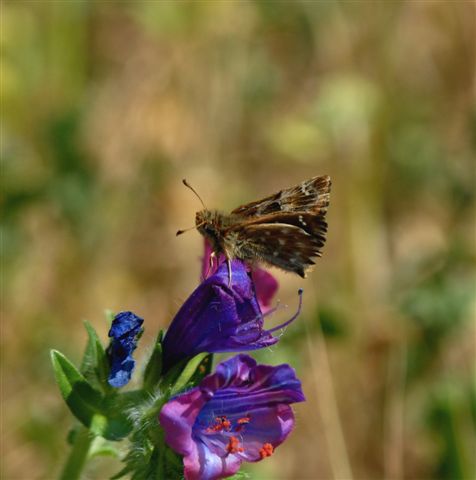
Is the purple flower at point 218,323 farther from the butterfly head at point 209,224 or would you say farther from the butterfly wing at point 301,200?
the butterfly wing at point 301,200

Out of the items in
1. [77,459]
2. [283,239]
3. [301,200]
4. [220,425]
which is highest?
[301,200]

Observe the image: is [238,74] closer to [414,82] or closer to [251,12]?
[251,12]

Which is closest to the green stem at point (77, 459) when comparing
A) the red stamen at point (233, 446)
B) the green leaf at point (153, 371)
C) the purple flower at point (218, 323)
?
the green leaf at point (153, 371)

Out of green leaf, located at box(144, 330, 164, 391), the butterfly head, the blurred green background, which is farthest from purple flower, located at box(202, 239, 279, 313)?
the blurred green background

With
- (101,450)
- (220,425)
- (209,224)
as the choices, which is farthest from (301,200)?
(101,450)

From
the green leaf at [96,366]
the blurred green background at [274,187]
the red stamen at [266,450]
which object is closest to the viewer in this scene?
the red stamen at [266,450]

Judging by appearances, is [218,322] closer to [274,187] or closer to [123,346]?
[123,346]

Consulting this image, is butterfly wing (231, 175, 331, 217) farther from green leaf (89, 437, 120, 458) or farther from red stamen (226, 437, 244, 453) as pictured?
green leaf (89, 437, 120, 458)
